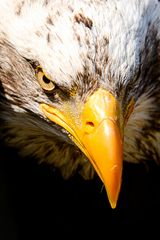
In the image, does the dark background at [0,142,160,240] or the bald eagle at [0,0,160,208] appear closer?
the bald eagle at [0,0,160,208]

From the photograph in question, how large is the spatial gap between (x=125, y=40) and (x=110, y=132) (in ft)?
0.96

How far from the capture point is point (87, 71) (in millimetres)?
2586

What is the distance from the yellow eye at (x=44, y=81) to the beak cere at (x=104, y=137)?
0.45 ft

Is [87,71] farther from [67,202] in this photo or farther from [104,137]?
[67,202]

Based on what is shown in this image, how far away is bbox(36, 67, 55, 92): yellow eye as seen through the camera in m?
2.69

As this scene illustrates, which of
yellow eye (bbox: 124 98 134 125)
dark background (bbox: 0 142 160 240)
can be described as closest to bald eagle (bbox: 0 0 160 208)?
yellow eye (bbox: 124 98 134 125)

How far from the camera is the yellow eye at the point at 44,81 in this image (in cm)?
269

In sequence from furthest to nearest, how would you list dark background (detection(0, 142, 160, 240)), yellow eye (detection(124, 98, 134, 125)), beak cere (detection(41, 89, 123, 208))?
dark background (detection(0, 142, 160, 240)), yellow eye (detection(124, 98, 134, 125)), beak cere (detection(41, 89, 123, 208))

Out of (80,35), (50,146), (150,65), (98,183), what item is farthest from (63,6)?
(98,183)

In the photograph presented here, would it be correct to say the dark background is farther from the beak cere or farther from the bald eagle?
the beak cere

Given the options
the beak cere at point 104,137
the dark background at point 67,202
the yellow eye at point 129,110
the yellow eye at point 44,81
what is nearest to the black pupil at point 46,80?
the yellow eye at point 44,81

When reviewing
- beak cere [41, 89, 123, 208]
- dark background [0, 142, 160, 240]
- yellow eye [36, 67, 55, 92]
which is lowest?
dark background [0, 142, 160, 240]

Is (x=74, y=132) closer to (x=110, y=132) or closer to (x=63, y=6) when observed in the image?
(x=110, y=132)

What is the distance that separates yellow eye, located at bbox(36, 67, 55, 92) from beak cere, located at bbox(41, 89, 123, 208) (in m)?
0.14
